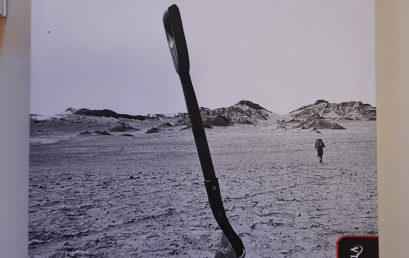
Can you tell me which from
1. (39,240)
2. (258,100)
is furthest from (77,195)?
(258,100)

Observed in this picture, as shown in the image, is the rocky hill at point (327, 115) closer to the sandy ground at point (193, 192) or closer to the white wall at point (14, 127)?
the sandy ground at point (193, 192)

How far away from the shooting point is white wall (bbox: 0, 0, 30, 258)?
959 mm

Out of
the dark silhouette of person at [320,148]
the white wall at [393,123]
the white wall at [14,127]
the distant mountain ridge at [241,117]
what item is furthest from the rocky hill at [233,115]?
the white wall at [14,127]

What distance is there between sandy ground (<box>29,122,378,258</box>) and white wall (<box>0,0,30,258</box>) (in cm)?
3

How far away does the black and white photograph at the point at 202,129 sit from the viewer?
96cm

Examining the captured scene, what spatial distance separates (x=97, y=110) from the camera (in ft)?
3.21

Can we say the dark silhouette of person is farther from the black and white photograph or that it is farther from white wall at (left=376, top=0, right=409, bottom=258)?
white wall at (left=376, top=0, right=409, bottom=258)

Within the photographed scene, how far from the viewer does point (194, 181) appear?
0.97m

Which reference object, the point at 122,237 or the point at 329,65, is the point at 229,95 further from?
the point at 122,237

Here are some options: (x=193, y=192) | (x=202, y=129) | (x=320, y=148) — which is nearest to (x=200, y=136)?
(x=202, y=129)

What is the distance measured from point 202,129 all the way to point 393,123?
1.61 ft

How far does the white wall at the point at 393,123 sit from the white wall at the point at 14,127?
93cm

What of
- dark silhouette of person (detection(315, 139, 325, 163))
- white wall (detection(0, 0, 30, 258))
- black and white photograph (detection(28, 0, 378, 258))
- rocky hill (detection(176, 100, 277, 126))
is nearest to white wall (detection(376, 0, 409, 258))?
black and white photograph (detection(28, 0, 378, 258))

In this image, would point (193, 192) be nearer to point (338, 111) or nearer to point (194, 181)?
point (194, 181)
